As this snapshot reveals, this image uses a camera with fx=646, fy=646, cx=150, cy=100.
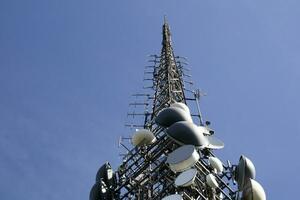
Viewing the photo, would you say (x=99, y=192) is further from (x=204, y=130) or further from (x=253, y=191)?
(x=253, y=191)

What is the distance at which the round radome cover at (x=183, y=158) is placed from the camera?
19609 millimetres

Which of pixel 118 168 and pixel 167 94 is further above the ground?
pixel 167 94

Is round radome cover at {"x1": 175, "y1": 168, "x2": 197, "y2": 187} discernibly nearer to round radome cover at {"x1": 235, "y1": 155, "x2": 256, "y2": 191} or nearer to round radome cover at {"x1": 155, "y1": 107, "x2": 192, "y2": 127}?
round radome cover at {"x1": 235, "y1": 155, "x2": 256, "y2": 191}

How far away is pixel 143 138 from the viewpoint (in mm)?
22516

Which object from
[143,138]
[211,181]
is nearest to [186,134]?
[211,181]

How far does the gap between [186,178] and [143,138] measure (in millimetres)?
3925

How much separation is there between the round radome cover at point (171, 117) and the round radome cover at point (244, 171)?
7.94 ft

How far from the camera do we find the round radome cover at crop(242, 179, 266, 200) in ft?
65.3

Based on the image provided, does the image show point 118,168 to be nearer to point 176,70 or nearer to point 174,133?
point 174,133

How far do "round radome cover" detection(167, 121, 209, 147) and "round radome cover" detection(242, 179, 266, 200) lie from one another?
6.47ft

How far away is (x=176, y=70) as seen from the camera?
92.2 feet

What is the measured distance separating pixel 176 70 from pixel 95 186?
8.61 meters

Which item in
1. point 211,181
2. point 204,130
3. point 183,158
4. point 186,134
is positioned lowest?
point 211,181

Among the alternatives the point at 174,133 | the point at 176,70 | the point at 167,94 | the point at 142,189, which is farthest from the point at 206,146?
the point at 176,70
